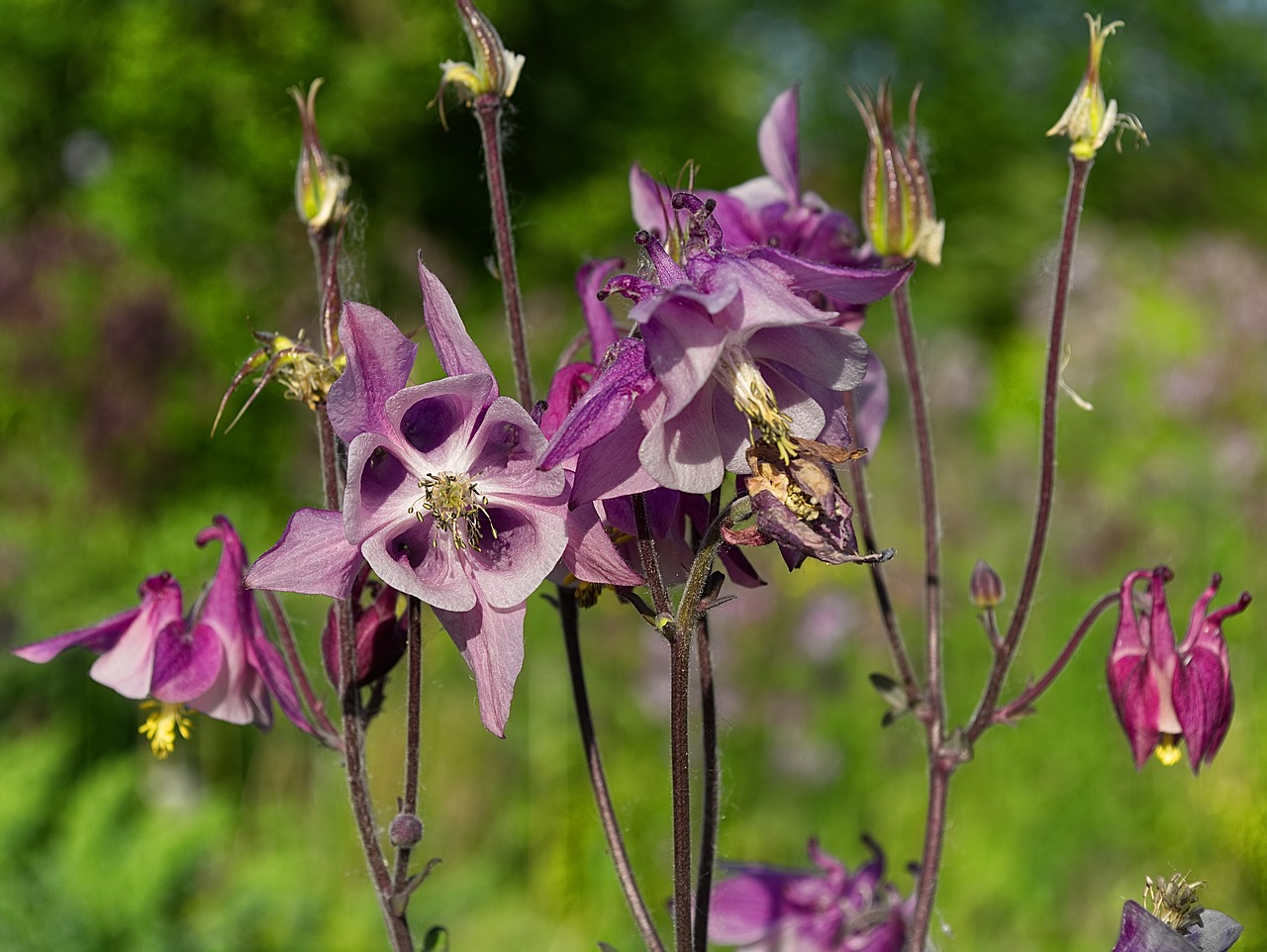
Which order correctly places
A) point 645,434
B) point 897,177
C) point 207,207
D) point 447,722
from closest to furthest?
point 645,434 < point 897,177 < point 447,722 < point 207,207

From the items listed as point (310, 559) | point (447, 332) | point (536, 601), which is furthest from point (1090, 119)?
point (536, 601)

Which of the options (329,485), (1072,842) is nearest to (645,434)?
(329,485)

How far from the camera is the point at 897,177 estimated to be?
5.06 feet

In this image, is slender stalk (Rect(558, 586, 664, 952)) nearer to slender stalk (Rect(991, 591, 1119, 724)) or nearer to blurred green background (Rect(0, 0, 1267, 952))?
blurred green background (Rect(0, 0, 1267, 952))

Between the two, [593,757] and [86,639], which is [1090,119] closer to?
[593,757]

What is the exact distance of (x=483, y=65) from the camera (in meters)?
1.41

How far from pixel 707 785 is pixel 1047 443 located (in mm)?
557

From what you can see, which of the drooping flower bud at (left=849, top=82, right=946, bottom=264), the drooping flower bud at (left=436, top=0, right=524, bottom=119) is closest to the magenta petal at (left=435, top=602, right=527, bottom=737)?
the drooping flower bud at (left=436, top=0, right=524, bottom=119)

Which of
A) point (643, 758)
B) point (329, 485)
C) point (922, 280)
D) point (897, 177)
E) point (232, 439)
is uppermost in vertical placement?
point (922, 280)

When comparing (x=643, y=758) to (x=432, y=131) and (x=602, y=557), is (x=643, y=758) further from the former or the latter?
(x=432, y=131)

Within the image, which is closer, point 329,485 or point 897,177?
→ point 329,485

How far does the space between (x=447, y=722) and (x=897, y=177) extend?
391 centimetres

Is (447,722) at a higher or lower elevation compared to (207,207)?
lower

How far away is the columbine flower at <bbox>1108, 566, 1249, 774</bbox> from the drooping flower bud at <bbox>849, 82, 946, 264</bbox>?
0.45m
